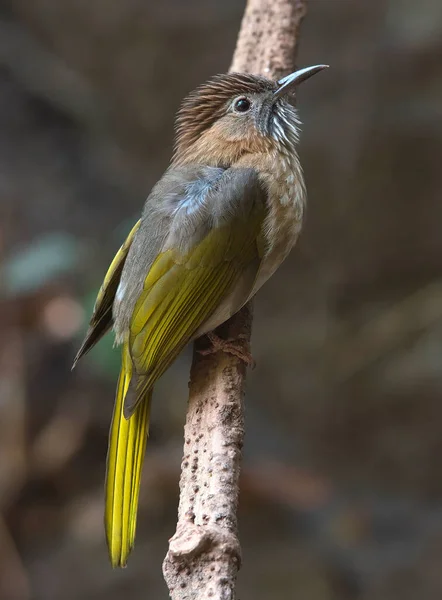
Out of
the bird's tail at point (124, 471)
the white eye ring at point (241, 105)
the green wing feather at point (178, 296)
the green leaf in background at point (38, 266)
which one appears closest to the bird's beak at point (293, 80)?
the white eye ring at point (241, 105)

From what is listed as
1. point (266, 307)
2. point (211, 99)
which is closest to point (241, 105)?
point (211, 99)

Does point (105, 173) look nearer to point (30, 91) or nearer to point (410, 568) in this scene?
point (30, 91)

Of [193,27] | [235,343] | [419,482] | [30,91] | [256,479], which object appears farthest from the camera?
[30,91]

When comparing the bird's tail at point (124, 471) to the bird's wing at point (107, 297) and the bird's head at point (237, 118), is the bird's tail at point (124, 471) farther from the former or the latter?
the bird's head at point (237, 118)

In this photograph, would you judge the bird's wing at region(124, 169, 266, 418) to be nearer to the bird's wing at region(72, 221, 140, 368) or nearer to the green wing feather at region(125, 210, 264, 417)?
the green wing feather at region(125, 210, 264, 417)

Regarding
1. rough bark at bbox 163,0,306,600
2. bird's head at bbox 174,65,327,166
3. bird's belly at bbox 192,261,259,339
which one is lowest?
rough bark at bbox 163,0,306,600

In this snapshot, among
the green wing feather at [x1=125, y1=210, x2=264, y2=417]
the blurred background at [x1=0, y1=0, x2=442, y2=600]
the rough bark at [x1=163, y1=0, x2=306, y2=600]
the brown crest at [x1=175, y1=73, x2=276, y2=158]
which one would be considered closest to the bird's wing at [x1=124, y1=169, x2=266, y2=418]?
the green wing feather at [x1=125, y1=210, x2=264, y2=417]

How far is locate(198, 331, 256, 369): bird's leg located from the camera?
2.55m

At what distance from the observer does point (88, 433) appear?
5234 mm

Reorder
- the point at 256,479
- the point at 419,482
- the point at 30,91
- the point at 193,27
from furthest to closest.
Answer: the point at 30,91 → the point at 193,27 → the point at 419,482 → the point at 256,479

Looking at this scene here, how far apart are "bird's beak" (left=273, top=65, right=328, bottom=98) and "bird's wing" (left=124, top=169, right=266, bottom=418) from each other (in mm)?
601

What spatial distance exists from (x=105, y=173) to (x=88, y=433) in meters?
2.23

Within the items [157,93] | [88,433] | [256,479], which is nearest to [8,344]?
[88,433]

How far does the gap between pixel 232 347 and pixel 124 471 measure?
1.66 ft
